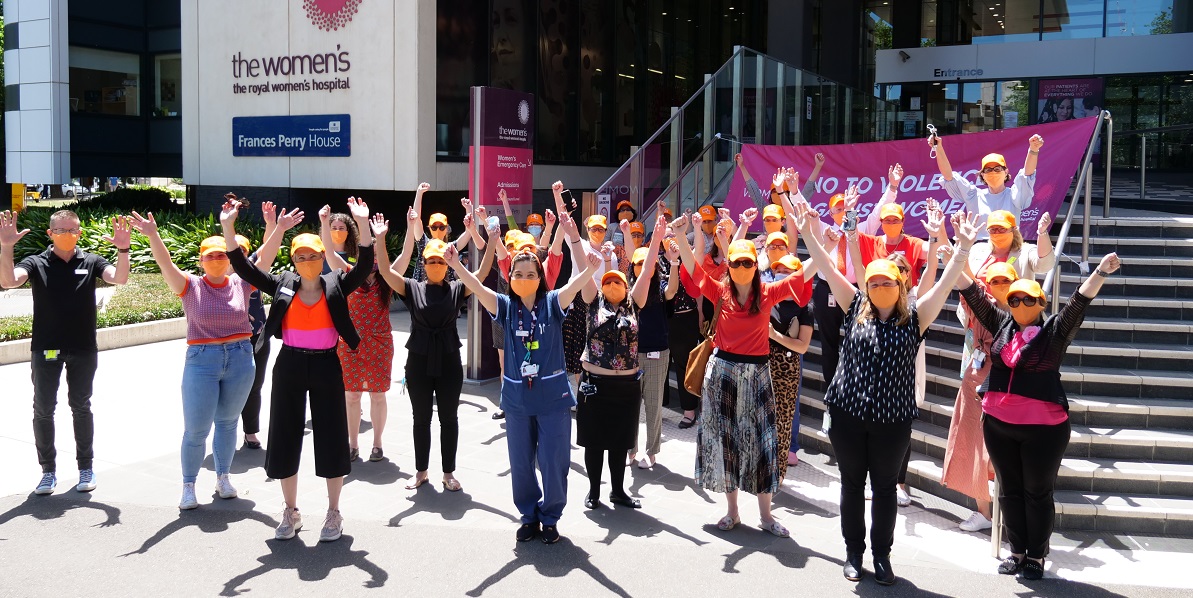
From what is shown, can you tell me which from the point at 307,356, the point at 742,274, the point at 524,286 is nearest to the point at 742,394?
the point at 742,274

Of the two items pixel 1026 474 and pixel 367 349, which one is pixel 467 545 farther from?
pixel 1026 474

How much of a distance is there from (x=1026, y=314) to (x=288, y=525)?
4583mm

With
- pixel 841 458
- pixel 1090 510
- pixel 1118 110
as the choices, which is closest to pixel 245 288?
pixel 841 458

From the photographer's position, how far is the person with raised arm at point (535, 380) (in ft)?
19.4

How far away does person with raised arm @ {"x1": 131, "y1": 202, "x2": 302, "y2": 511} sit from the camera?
637 cm

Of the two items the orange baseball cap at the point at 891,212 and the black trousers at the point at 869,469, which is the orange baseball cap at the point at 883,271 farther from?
the orange baseball cap at the point at 891,212

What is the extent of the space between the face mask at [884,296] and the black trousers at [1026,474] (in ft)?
3.27

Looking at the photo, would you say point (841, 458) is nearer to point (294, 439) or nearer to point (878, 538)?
point (878, 538)

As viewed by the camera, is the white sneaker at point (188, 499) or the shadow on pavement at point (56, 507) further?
the white sneaker at point (188, 499)

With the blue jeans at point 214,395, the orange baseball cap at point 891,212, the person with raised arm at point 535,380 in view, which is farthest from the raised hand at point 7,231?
the orange baseball cap at point 891,212

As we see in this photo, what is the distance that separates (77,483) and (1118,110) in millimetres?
22140

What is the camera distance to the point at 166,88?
25.6 meters

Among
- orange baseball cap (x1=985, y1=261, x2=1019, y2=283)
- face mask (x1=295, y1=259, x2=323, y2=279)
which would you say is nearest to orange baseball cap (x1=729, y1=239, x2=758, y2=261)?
orange baseball cap (x1=985, y1=261, x2=1019, y2=283)

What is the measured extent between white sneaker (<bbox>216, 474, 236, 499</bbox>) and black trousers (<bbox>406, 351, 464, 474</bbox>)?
1.28 metres
